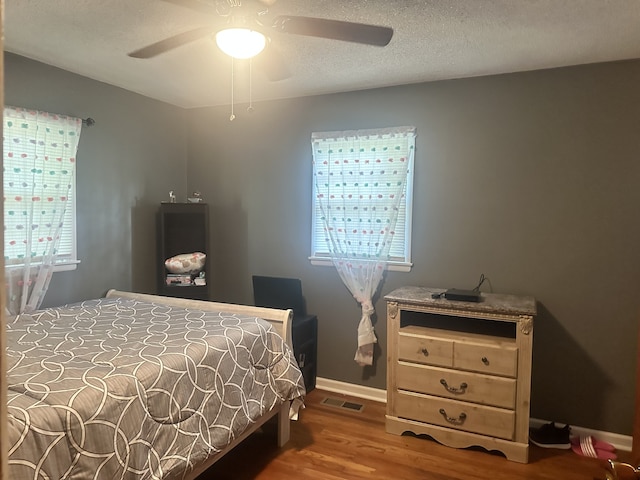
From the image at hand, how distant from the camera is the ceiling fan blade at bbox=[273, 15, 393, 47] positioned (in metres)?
1.77

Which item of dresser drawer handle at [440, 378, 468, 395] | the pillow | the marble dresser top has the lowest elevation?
dresser drawer handle at [440, 378, 468, 395]

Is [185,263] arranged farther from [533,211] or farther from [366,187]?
[533,211]

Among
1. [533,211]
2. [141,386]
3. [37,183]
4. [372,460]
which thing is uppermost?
[37,183]

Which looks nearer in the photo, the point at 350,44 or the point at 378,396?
the point at 350,44

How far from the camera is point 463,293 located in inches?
111

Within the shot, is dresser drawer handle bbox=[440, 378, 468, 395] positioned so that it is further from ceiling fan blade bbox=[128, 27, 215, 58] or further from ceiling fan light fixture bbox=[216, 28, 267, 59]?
ceiling fan blade bbox=[128, 27, 215, 58]

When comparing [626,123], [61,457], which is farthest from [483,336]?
[61,457]

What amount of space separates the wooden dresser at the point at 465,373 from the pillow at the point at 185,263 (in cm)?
175

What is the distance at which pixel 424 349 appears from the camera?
110 inches

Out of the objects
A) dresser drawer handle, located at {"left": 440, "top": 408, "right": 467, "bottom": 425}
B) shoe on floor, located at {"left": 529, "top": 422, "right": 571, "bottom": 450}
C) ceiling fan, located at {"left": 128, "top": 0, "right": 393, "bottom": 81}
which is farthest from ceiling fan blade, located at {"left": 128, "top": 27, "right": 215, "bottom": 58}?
shoe on floor, located at {"left": 529, "top": 422, "right": 571, "bottom": 450}

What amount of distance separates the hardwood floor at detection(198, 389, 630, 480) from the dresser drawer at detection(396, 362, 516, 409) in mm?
323

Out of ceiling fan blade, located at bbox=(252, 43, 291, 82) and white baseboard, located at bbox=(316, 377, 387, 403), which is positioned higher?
ceiling fan blade, located at bbox=(252, 43, 291, 82)

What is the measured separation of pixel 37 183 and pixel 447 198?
276cm

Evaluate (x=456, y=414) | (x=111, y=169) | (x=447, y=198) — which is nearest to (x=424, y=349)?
(x=456, y=414)
